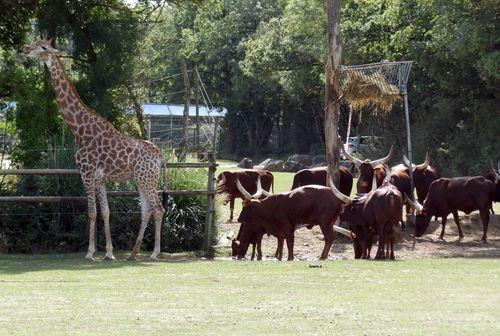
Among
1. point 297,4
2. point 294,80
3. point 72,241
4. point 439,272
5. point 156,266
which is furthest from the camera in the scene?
point 294,80

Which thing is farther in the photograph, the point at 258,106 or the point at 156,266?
the point at 258,106

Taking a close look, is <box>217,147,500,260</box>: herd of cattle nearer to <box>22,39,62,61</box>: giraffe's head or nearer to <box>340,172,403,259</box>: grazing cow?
<box>340,172,403,259</box>: grazing cow

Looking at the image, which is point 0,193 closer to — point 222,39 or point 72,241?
point 72,241

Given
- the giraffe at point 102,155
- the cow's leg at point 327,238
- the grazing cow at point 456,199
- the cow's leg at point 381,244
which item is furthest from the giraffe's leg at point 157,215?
the grazing cow at point 456,199

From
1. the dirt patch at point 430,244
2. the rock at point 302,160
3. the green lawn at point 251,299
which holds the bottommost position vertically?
the rock at point 302,160

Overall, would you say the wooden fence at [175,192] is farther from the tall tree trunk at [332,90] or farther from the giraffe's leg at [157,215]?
the tall tree trunk at [332,90]

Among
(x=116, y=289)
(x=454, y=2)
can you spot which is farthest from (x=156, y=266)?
(x=454, y=2)

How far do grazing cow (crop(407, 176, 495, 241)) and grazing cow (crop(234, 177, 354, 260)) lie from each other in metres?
3.97

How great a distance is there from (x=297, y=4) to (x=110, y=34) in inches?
873

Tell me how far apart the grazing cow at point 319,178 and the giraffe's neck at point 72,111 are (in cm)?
817

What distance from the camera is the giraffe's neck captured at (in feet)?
59.7

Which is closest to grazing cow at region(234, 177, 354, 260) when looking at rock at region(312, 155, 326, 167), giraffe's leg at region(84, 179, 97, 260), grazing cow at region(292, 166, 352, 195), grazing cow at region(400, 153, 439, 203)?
giraffe's leg at region(84, 179, 97, 260)

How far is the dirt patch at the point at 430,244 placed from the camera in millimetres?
20078

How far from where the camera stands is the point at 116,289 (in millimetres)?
12625
